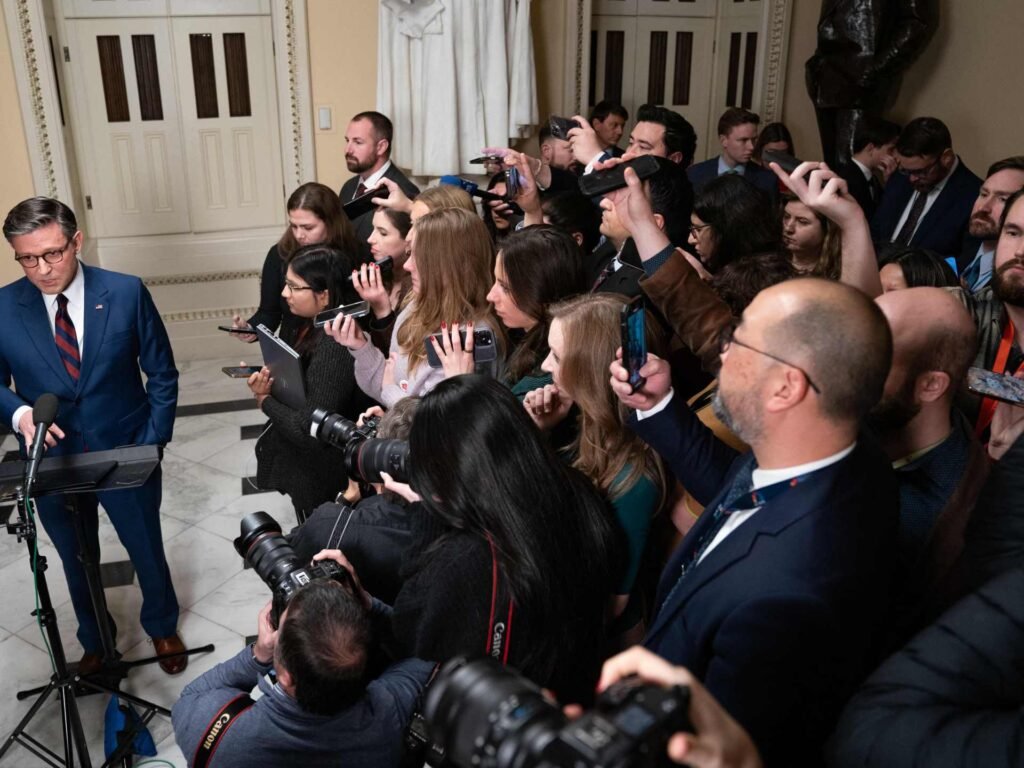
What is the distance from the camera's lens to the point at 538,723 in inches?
31.7

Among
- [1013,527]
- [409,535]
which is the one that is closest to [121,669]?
[409,535]

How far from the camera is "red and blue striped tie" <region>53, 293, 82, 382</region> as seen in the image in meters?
2.60

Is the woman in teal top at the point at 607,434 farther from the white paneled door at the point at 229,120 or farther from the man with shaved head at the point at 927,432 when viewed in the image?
the white paneled door at the point at 229,120

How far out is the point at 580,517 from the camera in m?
1.66

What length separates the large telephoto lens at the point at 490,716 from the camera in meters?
0.80

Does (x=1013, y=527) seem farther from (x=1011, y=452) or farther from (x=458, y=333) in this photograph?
(x=458, y=333)

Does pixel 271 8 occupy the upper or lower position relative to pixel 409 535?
upper

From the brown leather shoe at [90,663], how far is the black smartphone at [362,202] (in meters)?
1.96

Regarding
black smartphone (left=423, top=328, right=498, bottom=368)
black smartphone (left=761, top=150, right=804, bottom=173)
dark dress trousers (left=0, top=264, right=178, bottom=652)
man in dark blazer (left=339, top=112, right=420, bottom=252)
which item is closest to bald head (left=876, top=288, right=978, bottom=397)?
black smartphone (left=761, top=150, right=804, bottom=173)

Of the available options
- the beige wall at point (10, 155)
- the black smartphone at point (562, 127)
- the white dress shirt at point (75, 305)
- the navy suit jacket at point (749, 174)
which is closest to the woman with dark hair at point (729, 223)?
the black smartphone at point (562, 127)

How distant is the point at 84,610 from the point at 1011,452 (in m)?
2.72

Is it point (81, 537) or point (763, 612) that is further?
point (81, 537)

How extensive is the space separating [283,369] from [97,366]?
55cm

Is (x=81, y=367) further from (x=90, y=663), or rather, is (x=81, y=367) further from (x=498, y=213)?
(x=498, y=213)
